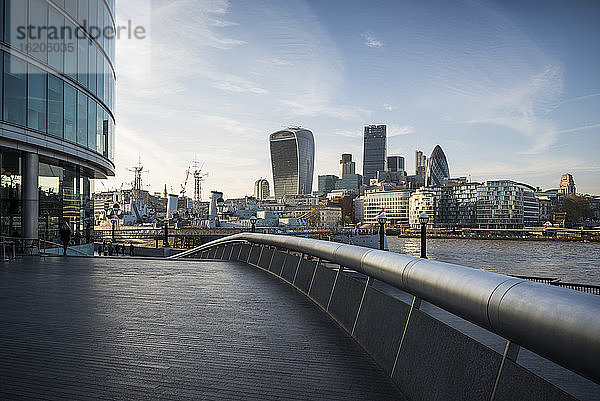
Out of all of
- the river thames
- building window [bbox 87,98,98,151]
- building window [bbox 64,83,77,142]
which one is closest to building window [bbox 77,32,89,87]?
building window [bbox 64,83,77,142]

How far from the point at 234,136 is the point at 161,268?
90.7 meters

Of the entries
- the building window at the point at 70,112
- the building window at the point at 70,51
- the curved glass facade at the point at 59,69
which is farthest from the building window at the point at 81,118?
the building window at the point at 70,51

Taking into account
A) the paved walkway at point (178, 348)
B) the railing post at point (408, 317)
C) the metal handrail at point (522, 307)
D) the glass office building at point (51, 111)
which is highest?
the glass office building at point (51, 111)

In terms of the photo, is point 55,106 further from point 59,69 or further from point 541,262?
point 541,262

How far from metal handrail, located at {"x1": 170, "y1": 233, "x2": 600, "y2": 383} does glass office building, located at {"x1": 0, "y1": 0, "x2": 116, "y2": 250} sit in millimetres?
25519

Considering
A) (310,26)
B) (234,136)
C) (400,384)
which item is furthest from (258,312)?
(234,136)

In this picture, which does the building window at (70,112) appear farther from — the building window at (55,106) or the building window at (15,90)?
the building window at (15,90)

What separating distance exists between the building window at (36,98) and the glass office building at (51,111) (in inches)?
2.0

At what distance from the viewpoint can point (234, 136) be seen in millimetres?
105062

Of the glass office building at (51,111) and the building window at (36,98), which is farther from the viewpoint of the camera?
the building window at (36,98)

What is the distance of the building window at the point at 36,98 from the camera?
85.7 feet

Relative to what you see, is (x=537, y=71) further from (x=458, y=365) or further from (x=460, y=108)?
(x=458, y=365)

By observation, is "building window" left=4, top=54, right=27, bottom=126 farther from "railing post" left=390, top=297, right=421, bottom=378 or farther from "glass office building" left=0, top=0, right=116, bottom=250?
"railing post" left=390, top=297, right=421, bottom=378
